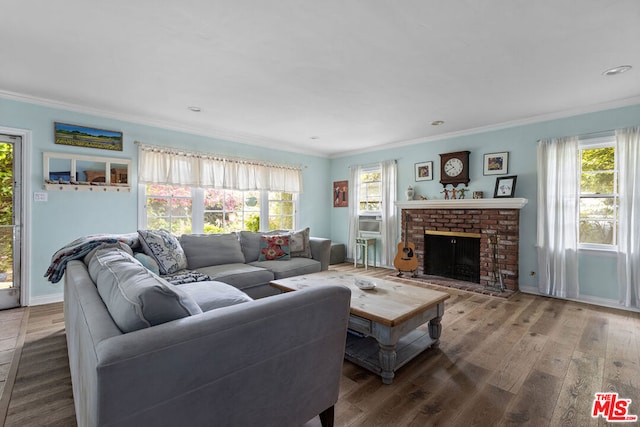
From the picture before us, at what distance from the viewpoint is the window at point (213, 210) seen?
4.24 m

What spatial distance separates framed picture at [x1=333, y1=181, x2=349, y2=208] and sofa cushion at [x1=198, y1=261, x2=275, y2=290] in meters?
3.23

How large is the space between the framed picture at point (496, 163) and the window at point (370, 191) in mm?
1877

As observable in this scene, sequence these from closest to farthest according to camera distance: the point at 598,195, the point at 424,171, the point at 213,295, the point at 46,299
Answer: the point at 213,295 → the point at 46,299 → the point at 598,195 → the point at 424,171

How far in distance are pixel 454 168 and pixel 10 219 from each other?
576cm

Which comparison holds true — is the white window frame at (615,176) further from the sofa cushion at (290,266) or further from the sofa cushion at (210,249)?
the sofa cushion at (210,249)

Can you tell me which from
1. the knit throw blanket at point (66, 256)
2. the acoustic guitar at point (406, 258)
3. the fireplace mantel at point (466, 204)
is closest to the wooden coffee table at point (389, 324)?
the knit throw blanket at point (66, 256)

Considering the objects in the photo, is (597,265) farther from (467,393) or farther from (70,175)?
(70,175)

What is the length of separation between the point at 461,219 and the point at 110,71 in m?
4.60

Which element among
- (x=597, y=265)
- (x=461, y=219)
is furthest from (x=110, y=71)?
(x=597, y=265)

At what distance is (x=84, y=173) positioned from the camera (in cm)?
364

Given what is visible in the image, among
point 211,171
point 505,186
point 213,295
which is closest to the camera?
point 213,295

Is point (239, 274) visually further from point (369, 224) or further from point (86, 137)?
point (369, 224)

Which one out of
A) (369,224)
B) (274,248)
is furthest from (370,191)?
(274,248)

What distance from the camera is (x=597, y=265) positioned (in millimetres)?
3592
